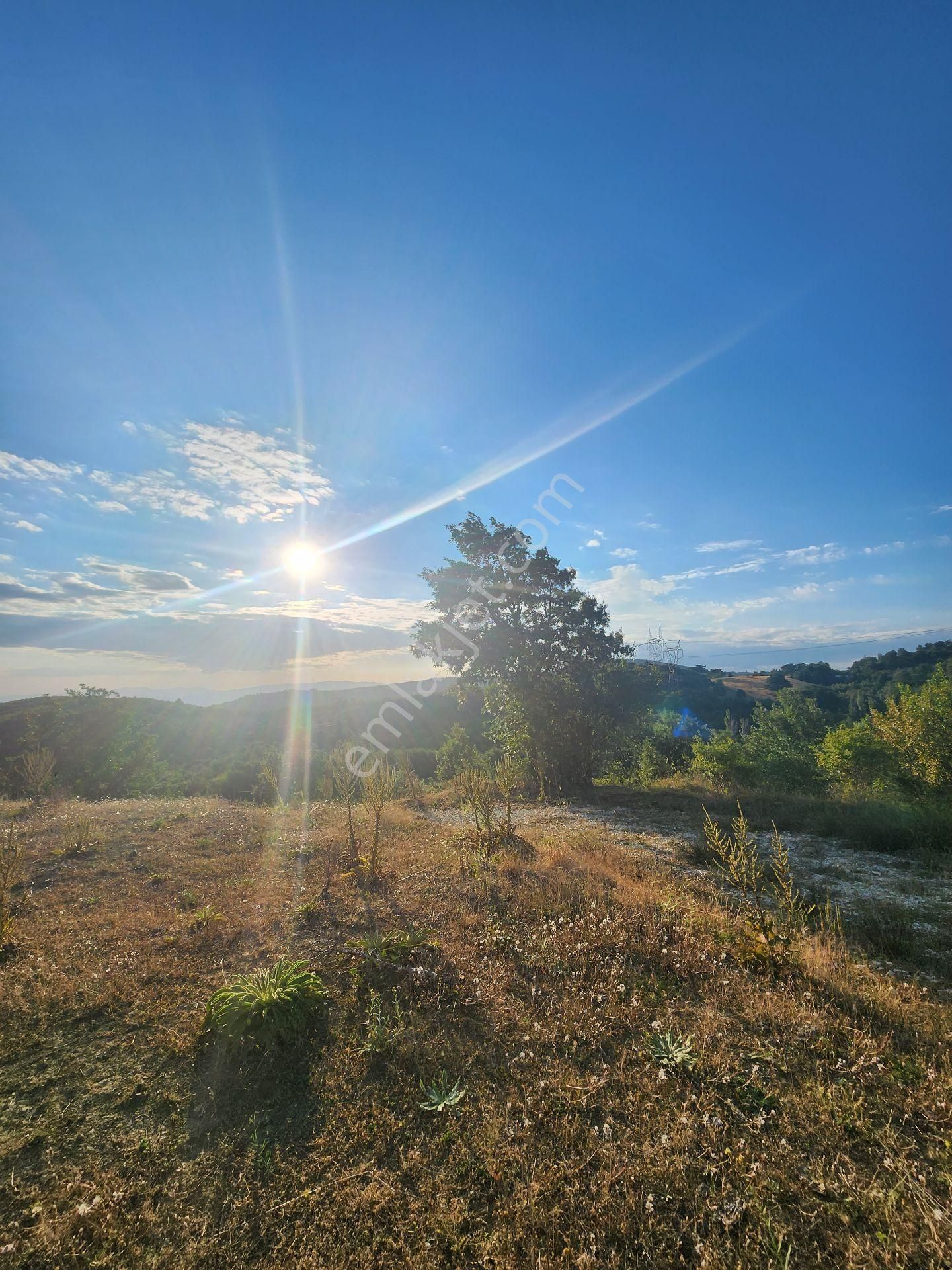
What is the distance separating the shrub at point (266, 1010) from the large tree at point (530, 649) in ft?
49.9

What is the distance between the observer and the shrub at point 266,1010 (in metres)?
4.23

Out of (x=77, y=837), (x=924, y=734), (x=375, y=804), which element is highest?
(x=924, y=734)

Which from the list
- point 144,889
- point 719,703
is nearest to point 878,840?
point 144,889

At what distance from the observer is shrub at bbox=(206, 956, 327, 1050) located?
4.23 metres

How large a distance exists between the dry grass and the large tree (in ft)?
42.9

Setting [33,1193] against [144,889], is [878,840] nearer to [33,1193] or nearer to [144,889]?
[33,1193]

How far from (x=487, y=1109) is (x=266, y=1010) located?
2114 millimetres

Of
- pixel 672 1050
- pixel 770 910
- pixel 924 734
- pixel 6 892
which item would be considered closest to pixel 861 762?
pixel 924 734

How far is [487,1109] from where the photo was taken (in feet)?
11.5

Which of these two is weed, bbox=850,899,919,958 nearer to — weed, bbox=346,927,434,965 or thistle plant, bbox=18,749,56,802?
weed, bbox=346,927,434,965

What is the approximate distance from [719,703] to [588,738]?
8188cm

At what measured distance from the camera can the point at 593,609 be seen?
20.1 meters

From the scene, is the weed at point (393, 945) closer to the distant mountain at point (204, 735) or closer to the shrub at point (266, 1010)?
the shrub at point (266, 1010)

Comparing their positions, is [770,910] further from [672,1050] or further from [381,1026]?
[381,1026]
